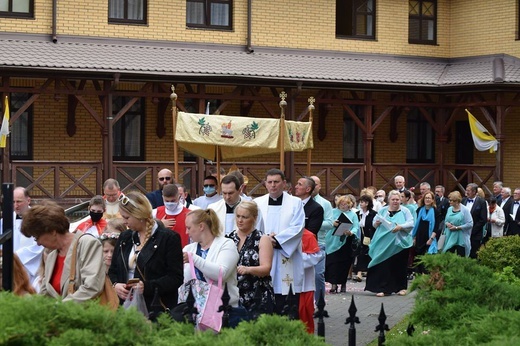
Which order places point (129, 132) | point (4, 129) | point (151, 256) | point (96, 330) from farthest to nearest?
point (129, 132) < point (4, 129) < point (151, 256) < point (96, 330)

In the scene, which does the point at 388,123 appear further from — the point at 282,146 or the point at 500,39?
the point at 282,146

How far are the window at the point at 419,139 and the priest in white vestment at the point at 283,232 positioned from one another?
22666 mm

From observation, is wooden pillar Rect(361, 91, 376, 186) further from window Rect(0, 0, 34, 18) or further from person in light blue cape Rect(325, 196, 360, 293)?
person in light blue cape Rect(325, 196, 360, 293)

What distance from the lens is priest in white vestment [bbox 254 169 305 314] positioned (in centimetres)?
1138

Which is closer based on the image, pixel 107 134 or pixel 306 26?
pixel 107 134

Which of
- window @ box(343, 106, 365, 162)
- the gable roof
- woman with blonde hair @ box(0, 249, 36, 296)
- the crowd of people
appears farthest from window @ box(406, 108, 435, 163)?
woman with blonde hair @ box(0, 249, 36, 296)

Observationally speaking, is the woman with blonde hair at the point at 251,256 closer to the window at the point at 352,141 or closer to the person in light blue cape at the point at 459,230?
the person in light blue cape at the point at 459,230

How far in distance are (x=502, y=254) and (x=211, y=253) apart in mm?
5500

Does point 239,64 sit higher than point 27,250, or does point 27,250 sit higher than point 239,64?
point 239,64

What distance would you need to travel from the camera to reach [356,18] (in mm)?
32938

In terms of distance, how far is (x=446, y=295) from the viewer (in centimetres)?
776

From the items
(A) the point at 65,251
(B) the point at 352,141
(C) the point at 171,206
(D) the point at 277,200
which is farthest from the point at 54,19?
(A) the point at 65,251

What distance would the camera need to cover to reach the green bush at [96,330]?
5.12 m

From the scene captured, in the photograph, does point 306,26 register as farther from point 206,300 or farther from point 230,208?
point 206,300
